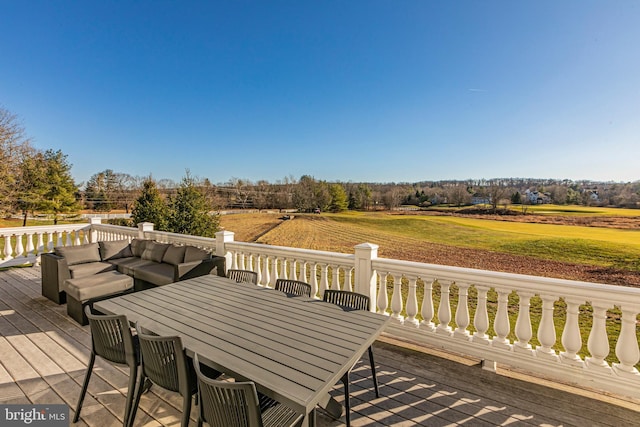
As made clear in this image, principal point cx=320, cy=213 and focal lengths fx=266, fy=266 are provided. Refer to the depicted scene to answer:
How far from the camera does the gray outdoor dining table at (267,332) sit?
1251 mm

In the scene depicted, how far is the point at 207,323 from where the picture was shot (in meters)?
1.88

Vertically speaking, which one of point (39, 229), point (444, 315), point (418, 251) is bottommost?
point (418, 251)

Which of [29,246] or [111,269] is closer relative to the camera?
[111,269]

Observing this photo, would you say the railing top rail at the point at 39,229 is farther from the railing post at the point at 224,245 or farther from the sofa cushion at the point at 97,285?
the railing post at the point at 224,245

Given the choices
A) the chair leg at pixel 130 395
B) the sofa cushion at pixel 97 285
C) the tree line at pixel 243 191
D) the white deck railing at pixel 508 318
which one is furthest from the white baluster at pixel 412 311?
the tree line at pixel 243 191

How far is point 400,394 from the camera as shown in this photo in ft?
7.16

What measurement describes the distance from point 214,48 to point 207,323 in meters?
9.71

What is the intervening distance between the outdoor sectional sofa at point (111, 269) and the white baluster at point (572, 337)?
4.12 m

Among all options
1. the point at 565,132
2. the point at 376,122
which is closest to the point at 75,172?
the point at 376,122

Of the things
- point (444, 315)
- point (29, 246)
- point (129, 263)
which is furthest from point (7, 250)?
point (444, 315)

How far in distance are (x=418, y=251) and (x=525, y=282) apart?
13572mm

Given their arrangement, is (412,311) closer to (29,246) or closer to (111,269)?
(111,269)

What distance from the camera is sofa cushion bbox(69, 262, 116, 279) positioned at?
162 inches

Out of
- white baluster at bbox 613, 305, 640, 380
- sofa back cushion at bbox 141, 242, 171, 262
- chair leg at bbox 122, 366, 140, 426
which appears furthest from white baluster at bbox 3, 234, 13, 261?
white baluster at bbox 613, 305, 640, 380
